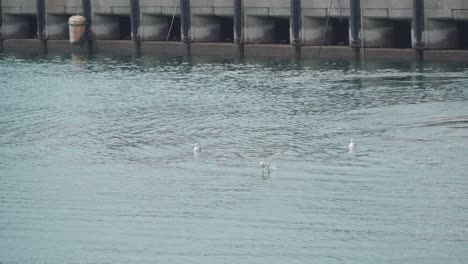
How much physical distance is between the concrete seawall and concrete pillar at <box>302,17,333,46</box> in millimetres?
51

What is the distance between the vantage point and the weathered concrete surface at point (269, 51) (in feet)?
208

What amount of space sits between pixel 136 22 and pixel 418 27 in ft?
58.8

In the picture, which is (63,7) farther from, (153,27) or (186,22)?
(186,22)

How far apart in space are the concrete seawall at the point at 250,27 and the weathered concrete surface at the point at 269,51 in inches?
2.0


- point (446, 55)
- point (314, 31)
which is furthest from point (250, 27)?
point (446, 55)

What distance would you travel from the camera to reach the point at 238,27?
64.7 metres

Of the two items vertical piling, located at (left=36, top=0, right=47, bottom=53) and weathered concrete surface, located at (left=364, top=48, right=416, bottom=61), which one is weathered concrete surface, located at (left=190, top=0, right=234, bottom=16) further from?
vertical piling, located at (left=36, top=0, right=47, bottom=53)

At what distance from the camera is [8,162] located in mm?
39219

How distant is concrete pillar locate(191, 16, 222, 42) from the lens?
6681 cm

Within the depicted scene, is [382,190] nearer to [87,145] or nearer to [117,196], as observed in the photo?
[117,196]

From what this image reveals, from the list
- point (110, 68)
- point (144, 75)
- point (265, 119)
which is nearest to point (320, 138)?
point (265, 119)

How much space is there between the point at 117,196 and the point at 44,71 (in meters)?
30.7

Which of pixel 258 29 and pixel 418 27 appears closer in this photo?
pixel 418 27

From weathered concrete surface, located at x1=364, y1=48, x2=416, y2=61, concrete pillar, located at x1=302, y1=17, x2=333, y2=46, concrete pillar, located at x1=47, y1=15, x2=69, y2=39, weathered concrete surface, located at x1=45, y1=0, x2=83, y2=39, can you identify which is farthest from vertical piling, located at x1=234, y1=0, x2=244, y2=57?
concrete pillar, located at x1=47, y1=15, x2=69, y2=39
